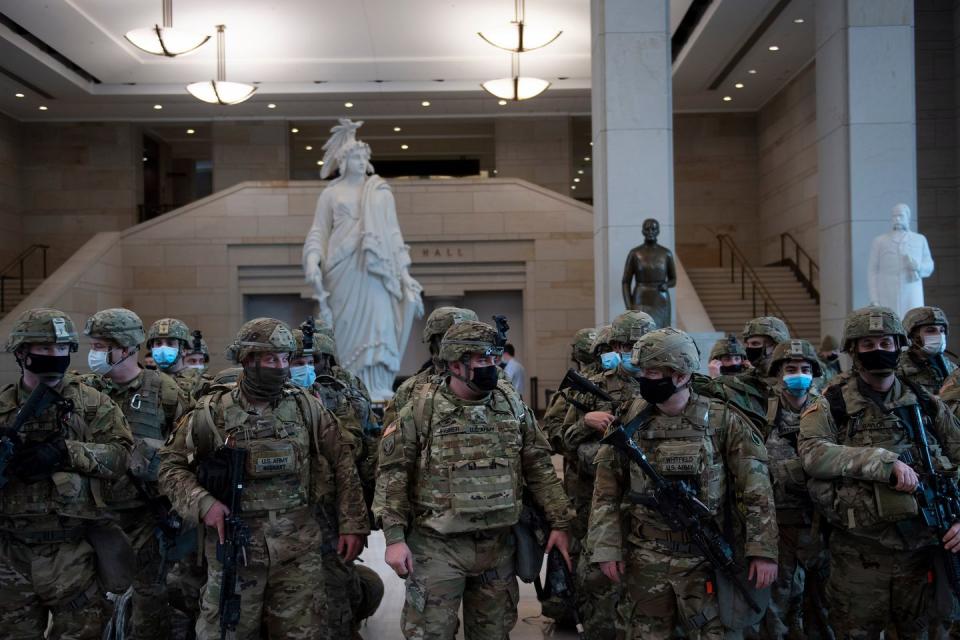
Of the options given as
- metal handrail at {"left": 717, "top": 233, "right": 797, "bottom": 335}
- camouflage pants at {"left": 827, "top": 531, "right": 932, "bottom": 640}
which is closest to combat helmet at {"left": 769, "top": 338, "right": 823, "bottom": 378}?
camouflage pants at {"left": 827, "top": 531, "right": 932, "bottom": 640}

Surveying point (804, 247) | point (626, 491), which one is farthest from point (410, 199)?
point (626, 491)

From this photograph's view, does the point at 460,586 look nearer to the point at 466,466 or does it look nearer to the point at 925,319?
the point at 466,466

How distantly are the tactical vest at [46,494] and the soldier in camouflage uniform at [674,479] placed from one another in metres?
2.25

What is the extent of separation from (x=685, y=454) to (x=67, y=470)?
2690 mm

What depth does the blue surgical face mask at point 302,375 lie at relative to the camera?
5.12 meters

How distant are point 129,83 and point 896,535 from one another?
19.2m

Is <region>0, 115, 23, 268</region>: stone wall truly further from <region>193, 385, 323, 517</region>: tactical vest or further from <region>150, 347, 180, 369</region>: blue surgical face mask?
<region>193, 385, 323, 517</region>: tactical vest

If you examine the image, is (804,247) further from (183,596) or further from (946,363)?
(183,596)

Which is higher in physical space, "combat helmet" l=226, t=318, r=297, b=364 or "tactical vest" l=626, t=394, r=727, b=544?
"combat helmet" l=226, t=318, r=297, b=364

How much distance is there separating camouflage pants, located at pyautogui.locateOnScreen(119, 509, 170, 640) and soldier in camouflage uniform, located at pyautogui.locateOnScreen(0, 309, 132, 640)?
504 millimetres

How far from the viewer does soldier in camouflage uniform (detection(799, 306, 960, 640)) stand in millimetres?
3975

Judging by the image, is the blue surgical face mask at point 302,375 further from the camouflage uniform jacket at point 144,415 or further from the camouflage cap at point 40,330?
the camouflage cap at point 40,330

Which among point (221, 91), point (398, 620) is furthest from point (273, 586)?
point (221, 91)

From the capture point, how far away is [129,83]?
64.3ft
